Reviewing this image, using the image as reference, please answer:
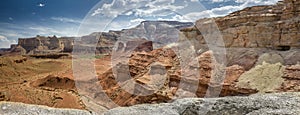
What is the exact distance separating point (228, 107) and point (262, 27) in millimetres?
16808

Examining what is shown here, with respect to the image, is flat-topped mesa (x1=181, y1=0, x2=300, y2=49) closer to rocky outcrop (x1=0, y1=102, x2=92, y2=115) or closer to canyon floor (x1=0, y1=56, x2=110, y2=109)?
canyon floor (x1=0, y1=56, x2=110, y2=109)

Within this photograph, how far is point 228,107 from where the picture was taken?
5.66m

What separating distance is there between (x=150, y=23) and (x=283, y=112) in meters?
130

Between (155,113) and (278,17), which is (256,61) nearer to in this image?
(278,17)

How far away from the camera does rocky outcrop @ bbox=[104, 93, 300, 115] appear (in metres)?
5.22

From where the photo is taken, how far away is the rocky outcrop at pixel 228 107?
5.22 metres

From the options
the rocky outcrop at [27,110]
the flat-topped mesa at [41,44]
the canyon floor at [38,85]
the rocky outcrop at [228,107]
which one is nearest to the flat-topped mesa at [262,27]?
the canyon floor at [38,85]

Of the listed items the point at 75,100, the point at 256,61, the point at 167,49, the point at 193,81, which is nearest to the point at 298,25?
the point at 256,61

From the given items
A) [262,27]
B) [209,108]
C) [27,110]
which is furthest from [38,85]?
[209,108]

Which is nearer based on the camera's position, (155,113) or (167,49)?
(155,113)

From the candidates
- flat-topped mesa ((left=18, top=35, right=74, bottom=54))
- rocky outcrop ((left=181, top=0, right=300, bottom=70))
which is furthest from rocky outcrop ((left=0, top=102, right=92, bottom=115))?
flat-topped mesa ((left=18, top=35, right=74, bottom=54))

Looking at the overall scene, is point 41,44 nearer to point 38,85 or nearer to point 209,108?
point 38,85

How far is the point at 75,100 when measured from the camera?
24969 mm

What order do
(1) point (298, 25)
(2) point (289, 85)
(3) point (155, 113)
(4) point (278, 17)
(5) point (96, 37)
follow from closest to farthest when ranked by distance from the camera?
(3) point (155, 113), (2) point (289, 85), (1) point (298, 25), (4) point (278, 17), (5) point (96, 37)
